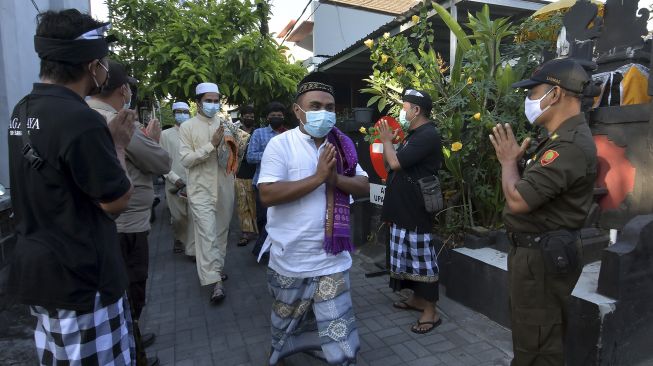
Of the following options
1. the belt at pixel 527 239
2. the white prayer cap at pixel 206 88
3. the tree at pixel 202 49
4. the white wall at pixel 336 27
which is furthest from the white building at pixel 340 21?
the belt at pixel 527 239

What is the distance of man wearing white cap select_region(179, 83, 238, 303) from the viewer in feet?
13.5

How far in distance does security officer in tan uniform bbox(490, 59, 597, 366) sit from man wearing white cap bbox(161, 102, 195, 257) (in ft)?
12.9

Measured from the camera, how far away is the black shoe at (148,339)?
3279 millimetres

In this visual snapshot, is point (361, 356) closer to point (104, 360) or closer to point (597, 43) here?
point (104, 360)

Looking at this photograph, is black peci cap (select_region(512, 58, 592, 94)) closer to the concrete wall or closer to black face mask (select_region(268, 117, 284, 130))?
black face mask (select_region(268, 117, 284, 130))

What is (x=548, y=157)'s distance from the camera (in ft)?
6.78

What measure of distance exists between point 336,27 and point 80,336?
16.2 meters

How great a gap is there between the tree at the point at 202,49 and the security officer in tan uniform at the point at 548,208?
14.1 ft

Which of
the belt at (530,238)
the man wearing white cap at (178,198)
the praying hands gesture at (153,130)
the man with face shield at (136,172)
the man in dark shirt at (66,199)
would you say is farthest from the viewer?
the man wearing white cap at (178,198)

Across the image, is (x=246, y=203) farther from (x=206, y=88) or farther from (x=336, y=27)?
(x=336, y=27)

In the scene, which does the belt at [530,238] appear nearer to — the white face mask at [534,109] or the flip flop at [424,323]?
the white face mask at [534,109]

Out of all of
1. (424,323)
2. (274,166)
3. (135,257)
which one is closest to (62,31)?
(274,166)

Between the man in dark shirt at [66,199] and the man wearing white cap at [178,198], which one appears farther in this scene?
the man wearing white cap at [178,198]

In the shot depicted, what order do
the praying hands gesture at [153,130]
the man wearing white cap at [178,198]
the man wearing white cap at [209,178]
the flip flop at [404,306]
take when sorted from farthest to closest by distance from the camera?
the man wearing white cap at [178,198]
the man wearing white cap at [209,178]
the flip flop at [404,306]
the praying hands gesture at [153,130]
